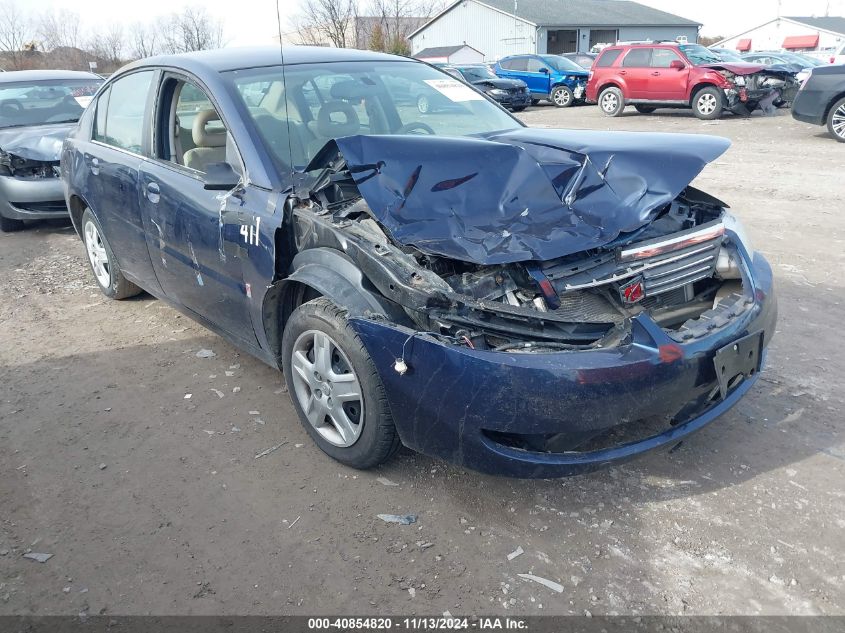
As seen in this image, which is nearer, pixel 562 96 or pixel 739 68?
pixel 739 68

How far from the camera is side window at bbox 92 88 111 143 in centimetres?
488

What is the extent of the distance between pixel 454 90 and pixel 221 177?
1.65 meters

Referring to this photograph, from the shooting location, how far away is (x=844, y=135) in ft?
38.4

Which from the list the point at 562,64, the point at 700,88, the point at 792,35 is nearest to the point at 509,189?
the point at 700,88

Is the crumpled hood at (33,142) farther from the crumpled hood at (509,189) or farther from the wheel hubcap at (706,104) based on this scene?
the wheel hubcap at (706,104)

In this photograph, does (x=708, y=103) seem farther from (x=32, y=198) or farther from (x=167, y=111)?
(x=167, y=111)

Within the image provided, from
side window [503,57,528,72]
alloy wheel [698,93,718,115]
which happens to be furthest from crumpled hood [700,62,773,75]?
side window [503,57,528,72]

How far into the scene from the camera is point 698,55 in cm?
1695

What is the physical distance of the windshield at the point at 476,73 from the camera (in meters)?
22.0

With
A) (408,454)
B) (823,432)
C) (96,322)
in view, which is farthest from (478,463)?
(96,322)

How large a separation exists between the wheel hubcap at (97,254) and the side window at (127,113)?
824 mm

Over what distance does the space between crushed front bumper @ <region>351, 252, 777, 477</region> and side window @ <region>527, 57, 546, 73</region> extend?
21.8 meters

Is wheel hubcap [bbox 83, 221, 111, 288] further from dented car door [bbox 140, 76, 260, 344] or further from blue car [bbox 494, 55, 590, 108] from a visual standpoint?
blue car [bbox 494, 55, 590, 108]

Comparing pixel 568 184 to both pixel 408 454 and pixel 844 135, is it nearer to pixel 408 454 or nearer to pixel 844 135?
pixel 408 454
